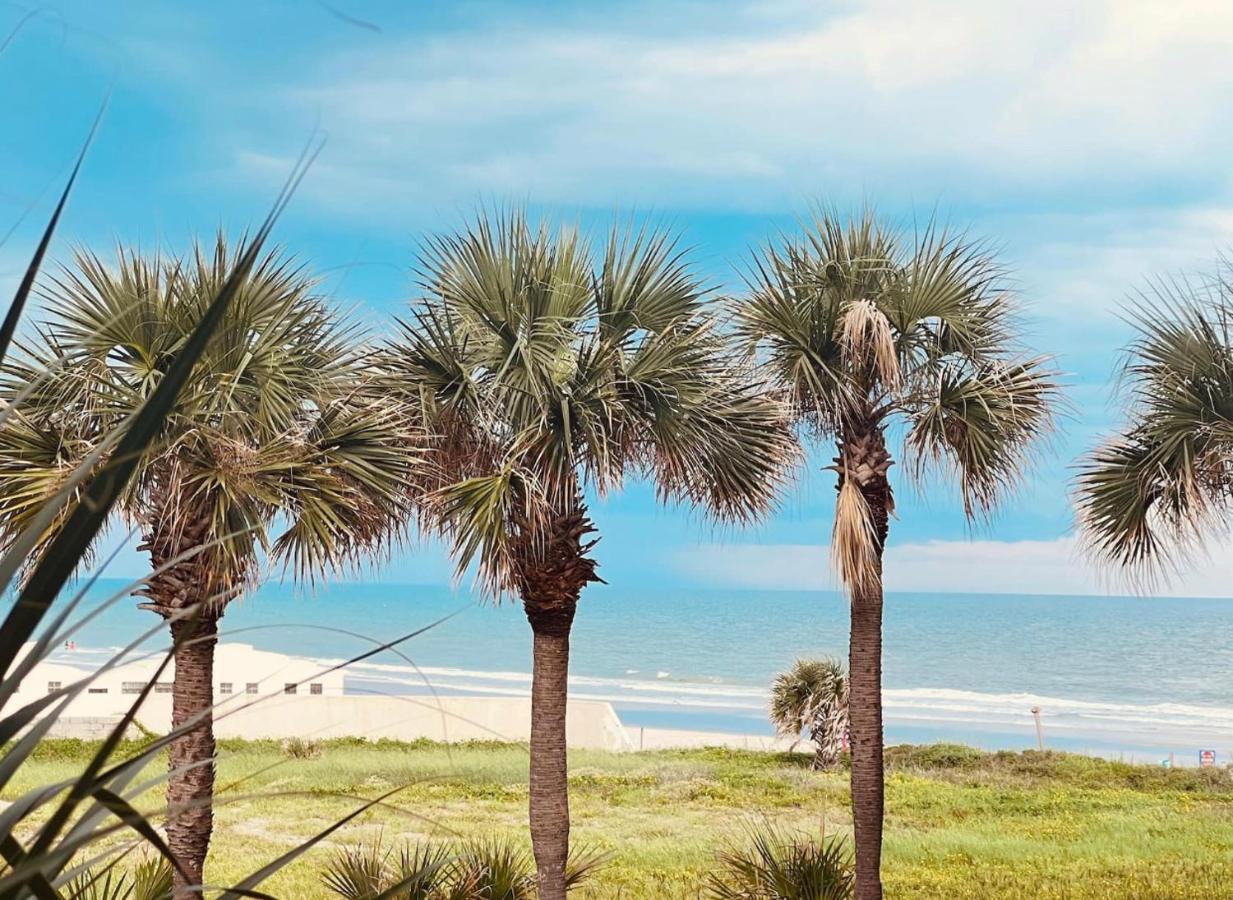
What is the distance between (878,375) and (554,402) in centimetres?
307

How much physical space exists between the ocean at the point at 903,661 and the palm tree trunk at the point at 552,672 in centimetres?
1987

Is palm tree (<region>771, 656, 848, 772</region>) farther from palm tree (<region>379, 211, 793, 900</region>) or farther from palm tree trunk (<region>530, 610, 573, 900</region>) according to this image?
palm tree trunk (<region>530, 610, 573, 900</region>)

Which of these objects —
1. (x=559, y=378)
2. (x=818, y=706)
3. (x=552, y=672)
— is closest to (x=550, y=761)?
(x=552, y=672)

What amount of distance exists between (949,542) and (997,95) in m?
64.8

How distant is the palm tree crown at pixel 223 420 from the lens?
8969mm

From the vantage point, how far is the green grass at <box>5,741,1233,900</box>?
13.7 meters

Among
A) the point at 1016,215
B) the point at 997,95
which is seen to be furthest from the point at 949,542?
the point at 997,95

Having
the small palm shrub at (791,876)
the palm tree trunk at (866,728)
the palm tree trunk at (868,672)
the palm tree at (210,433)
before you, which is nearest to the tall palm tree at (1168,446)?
the palm tree trunk at (868,672)

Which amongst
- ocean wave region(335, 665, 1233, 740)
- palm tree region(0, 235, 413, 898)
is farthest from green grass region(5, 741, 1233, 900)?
ocean wave region(335, 665, 1233, 740)

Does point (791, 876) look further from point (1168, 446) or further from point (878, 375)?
point (1168, 446)

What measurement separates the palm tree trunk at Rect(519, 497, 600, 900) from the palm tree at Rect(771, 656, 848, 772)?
15531mm

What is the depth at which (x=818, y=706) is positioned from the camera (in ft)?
85.2

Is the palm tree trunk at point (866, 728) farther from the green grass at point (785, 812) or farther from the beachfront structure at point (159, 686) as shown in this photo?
the beachfront structure at point (159, 686)

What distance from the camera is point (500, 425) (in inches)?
426
